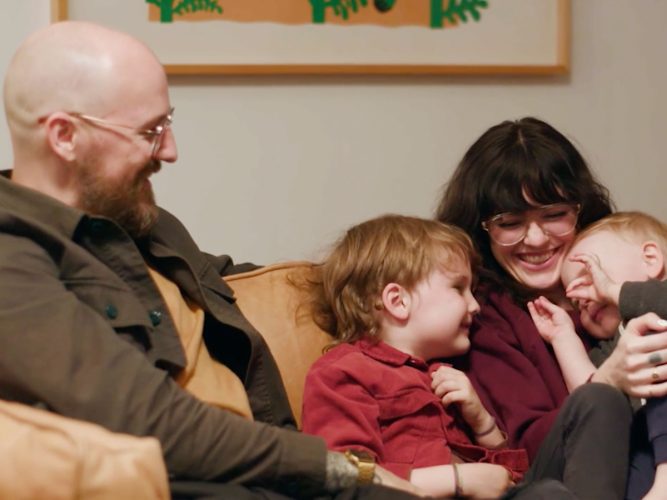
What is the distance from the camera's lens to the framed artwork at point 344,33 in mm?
2691

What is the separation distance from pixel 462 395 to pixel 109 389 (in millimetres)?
758

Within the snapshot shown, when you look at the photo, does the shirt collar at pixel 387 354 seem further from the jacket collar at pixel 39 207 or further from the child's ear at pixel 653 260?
the jacket collar at pixel 39 207

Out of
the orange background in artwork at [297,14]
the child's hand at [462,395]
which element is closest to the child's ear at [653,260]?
the child's hand at [462,395]

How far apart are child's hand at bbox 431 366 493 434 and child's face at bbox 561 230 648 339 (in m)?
0.30

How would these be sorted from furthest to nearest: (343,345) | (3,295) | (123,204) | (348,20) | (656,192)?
1. (656,192)
2. (348,20)
3. (343,345)
4. (123,204)
5. (3,295)

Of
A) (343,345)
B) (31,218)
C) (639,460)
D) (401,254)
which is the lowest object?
(639,460)

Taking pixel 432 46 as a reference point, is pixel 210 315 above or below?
below

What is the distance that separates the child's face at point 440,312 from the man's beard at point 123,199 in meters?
0.56

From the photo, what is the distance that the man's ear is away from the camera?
1.84 meters

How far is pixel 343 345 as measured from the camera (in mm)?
2176

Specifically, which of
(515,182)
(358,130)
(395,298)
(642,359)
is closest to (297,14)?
(358,130)

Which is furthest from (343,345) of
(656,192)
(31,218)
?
(656,192)

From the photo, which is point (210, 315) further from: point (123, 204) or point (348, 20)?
point (348, 20)

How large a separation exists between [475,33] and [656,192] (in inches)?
27.5
